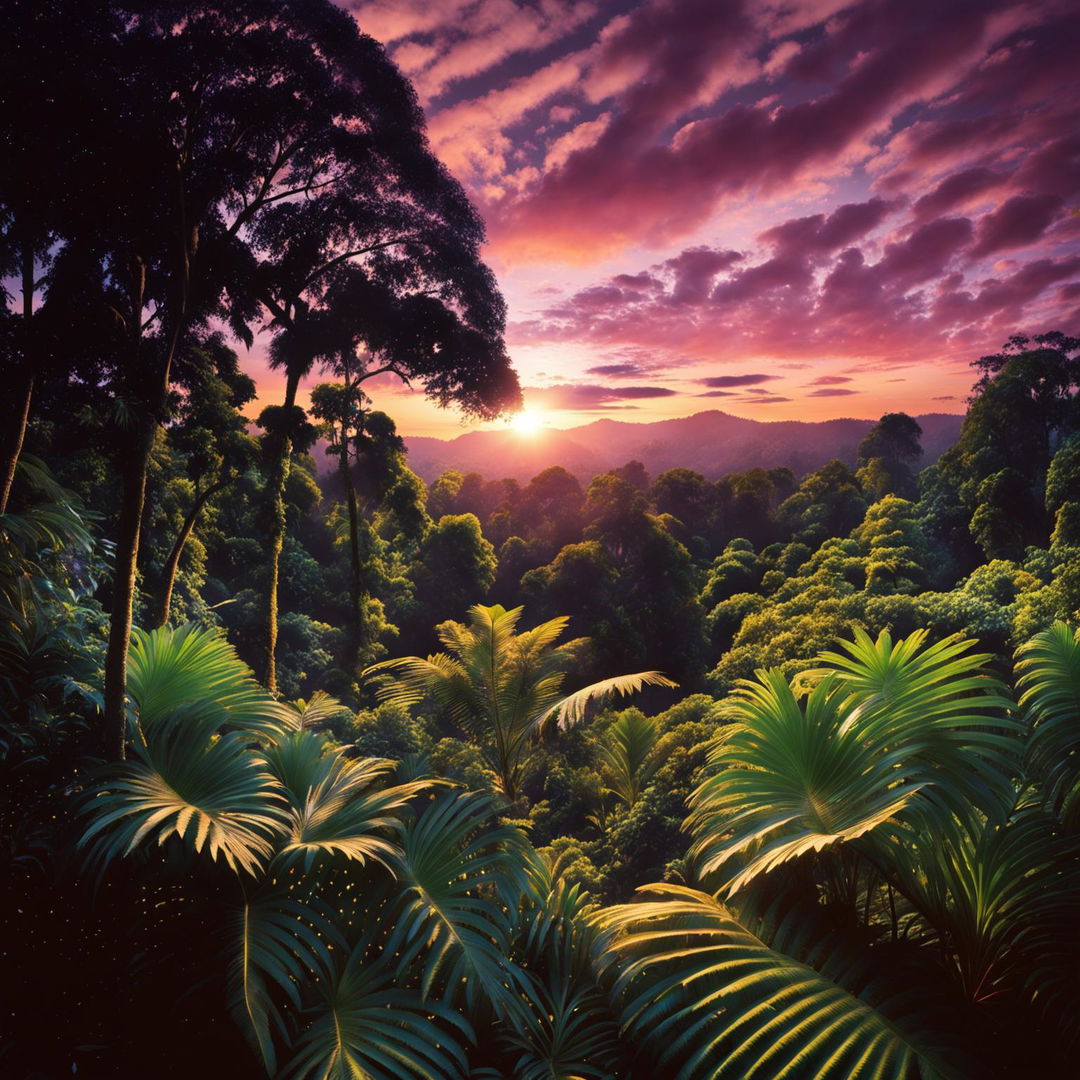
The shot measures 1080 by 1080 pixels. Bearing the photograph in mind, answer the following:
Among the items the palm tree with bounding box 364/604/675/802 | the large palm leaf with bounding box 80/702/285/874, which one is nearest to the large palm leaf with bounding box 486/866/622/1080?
the large palm leaf with bounding box 80/702/285/874

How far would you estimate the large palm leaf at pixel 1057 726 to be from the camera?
258 cm

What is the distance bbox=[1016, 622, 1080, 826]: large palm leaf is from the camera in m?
2.58

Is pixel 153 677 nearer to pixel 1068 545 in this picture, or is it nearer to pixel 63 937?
pixel 63 937

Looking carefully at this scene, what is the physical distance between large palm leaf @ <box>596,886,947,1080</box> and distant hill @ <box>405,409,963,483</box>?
2739 inches

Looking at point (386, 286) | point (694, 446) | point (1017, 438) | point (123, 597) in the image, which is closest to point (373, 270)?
point (386, 286)

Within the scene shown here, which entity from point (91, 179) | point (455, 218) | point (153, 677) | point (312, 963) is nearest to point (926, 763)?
point (312, 963)

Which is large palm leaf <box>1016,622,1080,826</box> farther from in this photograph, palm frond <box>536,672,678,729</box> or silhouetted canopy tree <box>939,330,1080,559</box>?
silhouetted canopy tree <box>939,330,1080,559</box>

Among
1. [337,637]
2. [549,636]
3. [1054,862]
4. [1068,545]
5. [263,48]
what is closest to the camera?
[1054,862]

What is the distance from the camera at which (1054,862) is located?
2352mm

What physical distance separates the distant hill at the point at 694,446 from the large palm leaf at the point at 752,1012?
6958 centimetres

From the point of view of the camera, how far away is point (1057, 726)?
267 cm

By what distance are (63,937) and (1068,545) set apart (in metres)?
19.2

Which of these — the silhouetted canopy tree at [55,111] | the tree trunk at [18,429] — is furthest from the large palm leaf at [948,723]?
the tree trunk at [18,429]

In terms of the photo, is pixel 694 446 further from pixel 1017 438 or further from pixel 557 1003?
pixel 557 1003
